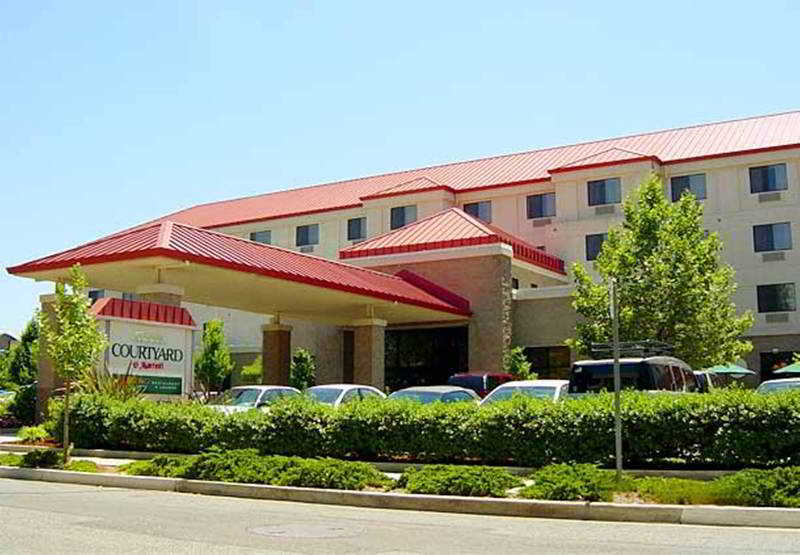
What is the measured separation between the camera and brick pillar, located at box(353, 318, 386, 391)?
107 ft

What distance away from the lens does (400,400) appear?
17297mm

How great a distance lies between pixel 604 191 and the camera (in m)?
44.4

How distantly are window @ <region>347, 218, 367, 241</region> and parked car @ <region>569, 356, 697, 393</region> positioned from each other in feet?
112

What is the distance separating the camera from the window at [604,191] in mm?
44031

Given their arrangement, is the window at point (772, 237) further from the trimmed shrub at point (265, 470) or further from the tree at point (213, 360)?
the trimmed shrub at point (265, 470)

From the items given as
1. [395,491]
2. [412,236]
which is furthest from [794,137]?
[395,491]

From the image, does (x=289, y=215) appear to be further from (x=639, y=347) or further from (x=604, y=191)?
(x=639, y=347)

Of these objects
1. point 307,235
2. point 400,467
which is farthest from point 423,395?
point 307,235

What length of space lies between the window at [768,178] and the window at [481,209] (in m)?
12.9

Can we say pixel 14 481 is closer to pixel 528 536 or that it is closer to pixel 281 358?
pixel 528 536

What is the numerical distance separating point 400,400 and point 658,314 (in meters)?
15.7

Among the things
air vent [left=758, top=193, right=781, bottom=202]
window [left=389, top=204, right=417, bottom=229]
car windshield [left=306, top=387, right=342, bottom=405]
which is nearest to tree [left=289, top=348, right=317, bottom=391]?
window [left=389, top=204, right=417, bottom=229]

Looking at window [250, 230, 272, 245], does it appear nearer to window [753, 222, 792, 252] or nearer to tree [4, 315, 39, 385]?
tree [4, 315, 39, 385]

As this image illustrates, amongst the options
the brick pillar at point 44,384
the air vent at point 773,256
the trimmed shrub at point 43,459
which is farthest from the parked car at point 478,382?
the air vent at point 773,256
